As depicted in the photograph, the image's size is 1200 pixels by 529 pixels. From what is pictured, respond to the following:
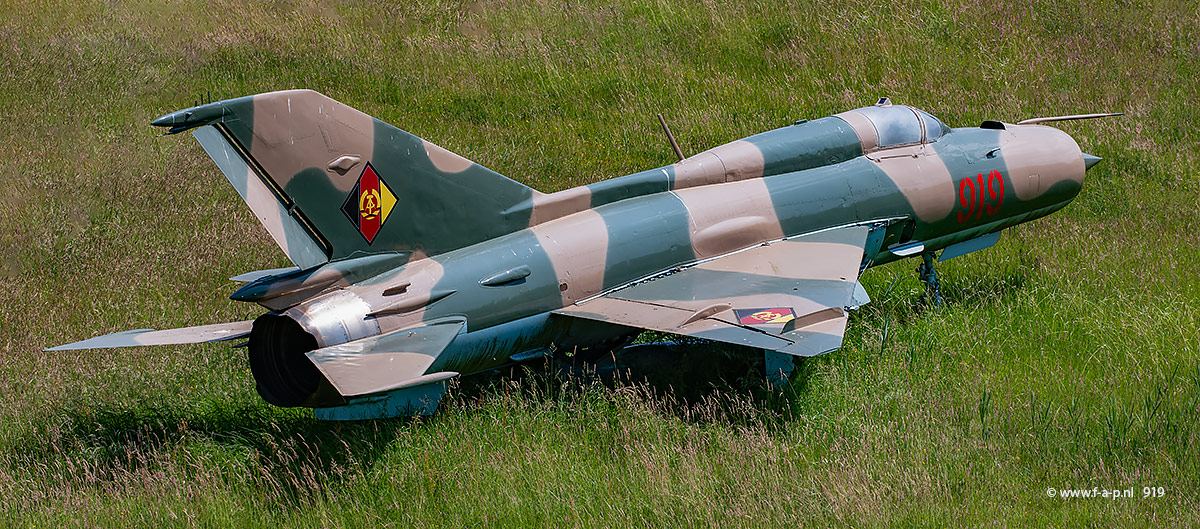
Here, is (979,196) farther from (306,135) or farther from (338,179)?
Result: (306,135)

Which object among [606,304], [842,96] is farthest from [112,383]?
[842,96]

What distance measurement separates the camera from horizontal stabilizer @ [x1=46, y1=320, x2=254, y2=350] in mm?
7406

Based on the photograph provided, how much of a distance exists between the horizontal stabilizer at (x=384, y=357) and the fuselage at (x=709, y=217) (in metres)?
0.15

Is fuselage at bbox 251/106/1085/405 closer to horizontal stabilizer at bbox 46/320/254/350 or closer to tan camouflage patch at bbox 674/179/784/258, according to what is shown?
tan camouflage patch at bbox 674/179/784/258

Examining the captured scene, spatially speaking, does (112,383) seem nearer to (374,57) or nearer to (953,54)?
(374,57)

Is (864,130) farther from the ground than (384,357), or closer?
farther from the ground

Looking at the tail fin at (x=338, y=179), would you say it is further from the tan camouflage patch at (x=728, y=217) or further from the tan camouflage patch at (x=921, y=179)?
the tan camouflage patch at (x=921, y=179)

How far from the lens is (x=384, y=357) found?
692 cm

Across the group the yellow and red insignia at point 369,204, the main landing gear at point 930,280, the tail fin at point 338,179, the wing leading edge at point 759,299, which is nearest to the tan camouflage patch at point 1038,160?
the main landing gear at point 930,280

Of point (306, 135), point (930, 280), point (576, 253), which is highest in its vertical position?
point (306, 135)

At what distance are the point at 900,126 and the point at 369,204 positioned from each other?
528cm

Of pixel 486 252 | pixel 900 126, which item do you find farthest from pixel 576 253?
pixel 900 126

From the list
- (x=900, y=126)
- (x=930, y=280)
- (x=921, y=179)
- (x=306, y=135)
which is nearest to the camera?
(x=306, y=135)

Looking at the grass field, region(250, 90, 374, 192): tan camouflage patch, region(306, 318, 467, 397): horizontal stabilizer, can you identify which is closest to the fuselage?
region(306, 318, 467, 397): horizontal stabilizer
